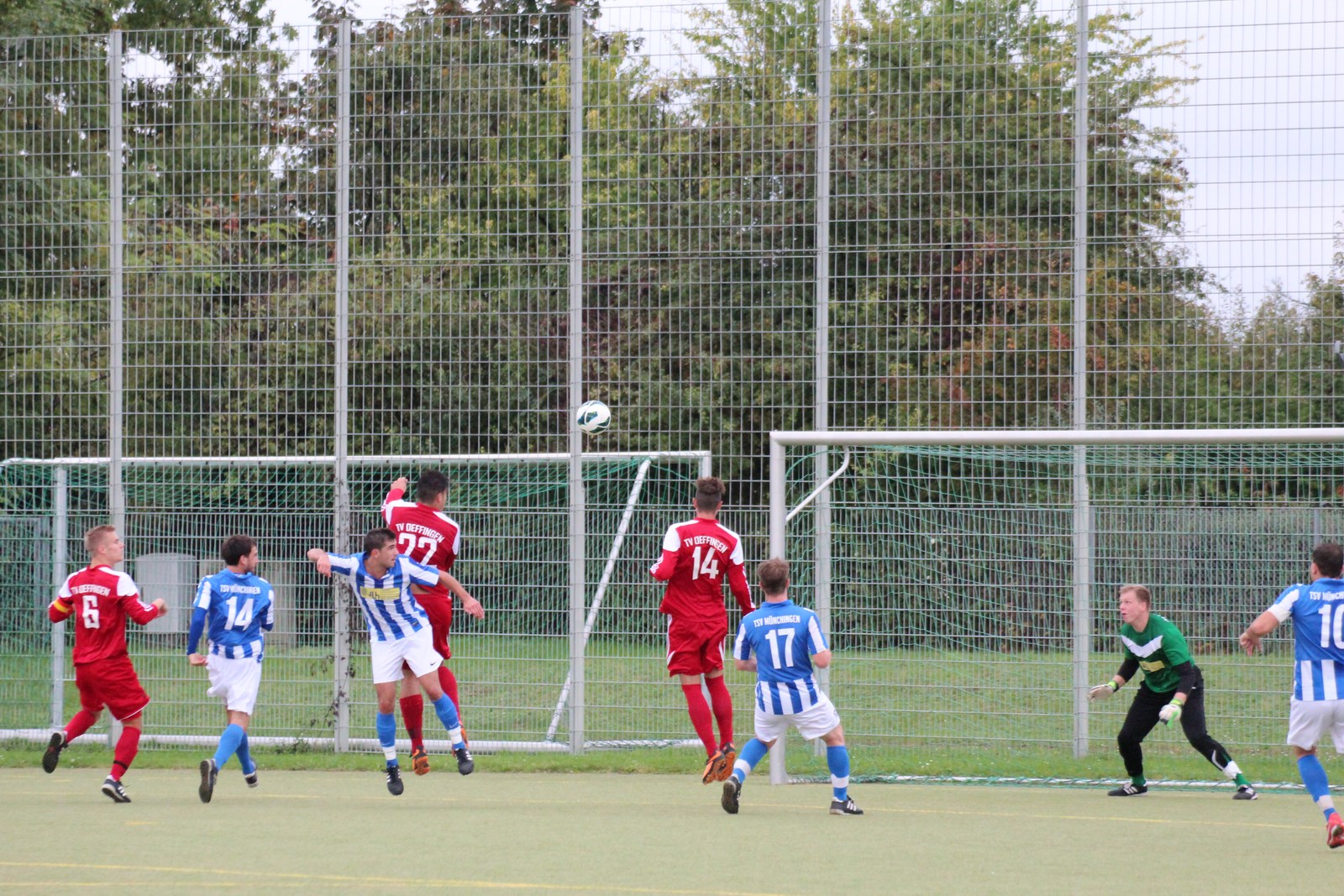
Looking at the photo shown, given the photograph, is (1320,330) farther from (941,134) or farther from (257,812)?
(257,812)

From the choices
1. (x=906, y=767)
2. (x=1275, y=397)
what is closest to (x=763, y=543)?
(x=906, y=767)

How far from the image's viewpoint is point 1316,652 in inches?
327

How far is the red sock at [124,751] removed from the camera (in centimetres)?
969

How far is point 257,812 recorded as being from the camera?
9.26m

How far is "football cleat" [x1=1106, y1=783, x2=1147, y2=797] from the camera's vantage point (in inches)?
398

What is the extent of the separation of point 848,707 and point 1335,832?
442 cm

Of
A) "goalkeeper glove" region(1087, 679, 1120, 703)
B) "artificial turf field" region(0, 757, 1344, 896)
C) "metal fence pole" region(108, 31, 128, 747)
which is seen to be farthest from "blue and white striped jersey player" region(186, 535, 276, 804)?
"goalkeeper glove" region(1087, 679, 1120, 703)

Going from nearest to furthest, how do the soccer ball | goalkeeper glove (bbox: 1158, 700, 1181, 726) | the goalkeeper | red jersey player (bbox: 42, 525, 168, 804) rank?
goalkeeper glove (bbox: 1158, 700, 1181, 726) < the goalkeeper < red jersey player (bbox: 42, 525, 168, 804) < the soccer ball

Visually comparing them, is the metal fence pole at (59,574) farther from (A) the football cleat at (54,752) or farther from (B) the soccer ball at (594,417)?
(B) the soccer ball at (594,417)

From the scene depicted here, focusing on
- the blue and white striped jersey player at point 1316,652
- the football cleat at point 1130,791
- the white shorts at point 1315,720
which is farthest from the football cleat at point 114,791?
the white shorts at point 1315,720

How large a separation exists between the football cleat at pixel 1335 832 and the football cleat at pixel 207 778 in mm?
6557

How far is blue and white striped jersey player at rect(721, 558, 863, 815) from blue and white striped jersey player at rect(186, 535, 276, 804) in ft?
10.8

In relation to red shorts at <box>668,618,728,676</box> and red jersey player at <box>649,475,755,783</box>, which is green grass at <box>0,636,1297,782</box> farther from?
red shorts at <box>668,618,728,676</box>

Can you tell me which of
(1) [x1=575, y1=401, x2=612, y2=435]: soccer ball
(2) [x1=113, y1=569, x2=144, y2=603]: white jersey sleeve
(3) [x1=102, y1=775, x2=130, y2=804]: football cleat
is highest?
(1) [x1=575, y1=401, x2=612, y2=435]: soccer ball
